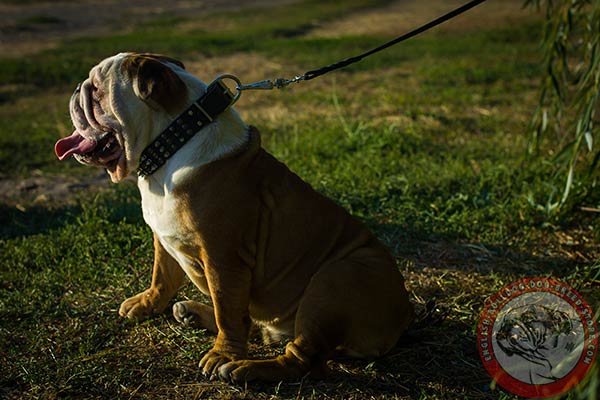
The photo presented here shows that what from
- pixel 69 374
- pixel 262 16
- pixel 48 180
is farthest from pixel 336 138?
pixel 262 16

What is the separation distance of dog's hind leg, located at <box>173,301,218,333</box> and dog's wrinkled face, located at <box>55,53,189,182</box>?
803 mm

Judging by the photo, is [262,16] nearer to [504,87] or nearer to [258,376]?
[504,87]

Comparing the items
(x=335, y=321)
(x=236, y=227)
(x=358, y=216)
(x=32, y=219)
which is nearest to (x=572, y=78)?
(x=358, y=216)

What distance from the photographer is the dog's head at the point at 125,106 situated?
9.00 feet

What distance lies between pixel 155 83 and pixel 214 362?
1.24 m

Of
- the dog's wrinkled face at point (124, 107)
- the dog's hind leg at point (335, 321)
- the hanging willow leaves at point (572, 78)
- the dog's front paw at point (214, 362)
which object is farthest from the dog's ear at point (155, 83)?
the hanging willow leaves at point (572, 78)

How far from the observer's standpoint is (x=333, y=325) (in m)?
2.78

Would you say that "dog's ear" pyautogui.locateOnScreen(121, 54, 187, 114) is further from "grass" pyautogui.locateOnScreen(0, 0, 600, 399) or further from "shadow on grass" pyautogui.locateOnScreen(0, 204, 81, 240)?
"shadow on grass" pyautogui.locateOnScreen(0, 204, 81, 240)

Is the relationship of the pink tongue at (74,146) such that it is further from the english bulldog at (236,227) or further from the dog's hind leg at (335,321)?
the dog's hind leg at (335,321)

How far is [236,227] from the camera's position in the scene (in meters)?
2.80

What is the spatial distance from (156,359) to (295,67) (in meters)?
6.98

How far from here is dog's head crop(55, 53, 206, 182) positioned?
108 inches

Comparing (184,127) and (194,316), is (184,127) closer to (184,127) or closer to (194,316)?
(184,127)

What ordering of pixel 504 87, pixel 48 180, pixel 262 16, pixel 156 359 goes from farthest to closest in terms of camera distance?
pixel 262 16 < pixel 504 87 < pixel 48 180 < pixel 156 359
